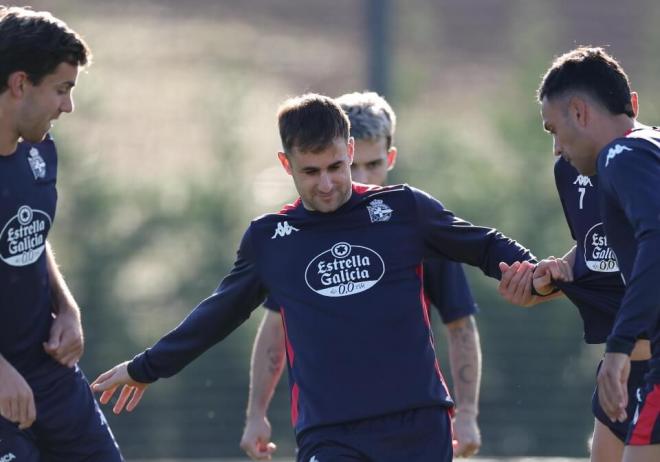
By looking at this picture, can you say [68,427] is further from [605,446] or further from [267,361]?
[605,446]

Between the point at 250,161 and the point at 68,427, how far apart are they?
657 centimetres

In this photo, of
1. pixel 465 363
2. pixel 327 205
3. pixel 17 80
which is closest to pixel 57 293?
pixel 17 80

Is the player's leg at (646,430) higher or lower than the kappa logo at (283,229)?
lower

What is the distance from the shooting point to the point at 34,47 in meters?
4.75

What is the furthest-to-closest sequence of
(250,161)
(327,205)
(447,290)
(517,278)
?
(250,161)
(447,290)
(327,205)
(517,278)

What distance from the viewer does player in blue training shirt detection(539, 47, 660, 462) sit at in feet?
12.9

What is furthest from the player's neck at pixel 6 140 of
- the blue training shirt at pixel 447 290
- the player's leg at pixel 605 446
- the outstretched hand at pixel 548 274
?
the player's leg at pixel 605 446

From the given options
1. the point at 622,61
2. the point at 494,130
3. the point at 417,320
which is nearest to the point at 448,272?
the point at 417,320

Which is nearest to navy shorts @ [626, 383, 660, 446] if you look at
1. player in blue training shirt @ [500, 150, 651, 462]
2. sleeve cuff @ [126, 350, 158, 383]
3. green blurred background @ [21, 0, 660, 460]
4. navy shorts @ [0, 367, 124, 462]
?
player in blue training shirt @ [500, 150, 651, 462]

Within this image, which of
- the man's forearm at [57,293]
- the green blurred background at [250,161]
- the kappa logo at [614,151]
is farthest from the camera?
the green blurred background at [250,161]

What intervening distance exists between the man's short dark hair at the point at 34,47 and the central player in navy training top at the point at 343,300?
2.71 ft

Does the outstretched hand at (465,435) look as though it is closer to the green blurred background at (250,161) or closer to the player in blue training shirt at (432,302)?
the player in blue training shirt at (432,302)

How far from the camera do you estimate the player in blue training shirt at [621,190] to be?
3938mm

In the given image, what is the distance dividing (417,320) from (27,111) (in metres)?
1.59
